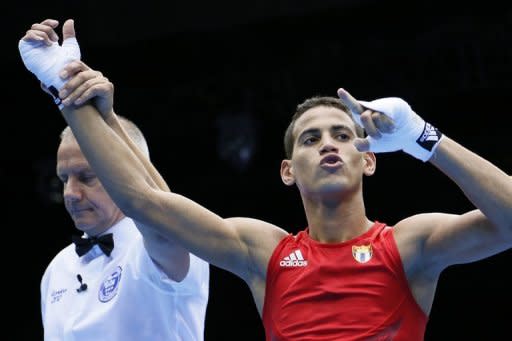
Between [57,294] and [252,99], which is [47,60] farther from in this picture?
[252,99]

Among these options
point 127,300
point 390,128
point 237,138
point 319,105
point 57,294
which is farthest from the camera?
point 237,138

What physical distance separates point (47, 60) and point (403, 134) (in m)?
1.16

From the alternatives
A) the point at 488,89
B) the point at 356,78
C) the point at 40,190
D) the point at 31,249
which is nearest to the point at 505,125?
the point at 488,89

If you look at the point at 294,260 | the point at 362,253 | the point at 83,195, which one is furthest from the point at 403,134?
the point at 83,195

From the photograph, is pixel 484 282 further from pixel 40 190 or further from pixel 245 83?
pixel 40 190

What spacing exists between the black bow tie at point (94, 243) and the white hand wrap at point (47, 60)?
0.60m

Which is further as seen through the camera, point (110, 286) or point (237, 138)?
point (237, 138)

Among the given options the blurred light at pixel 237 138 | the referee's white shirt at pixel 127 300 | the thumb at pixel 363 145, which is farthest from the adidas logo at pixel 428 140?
the blurred light at pixel 237 138

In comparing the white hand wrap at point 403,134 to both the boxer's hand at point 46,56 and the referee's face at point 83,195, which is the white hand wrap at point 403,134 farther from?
the referee's face at point 83,195

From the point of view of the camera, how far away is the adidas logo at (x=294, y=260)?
3007 millimetres

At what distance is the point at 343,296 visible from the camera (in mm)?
2881

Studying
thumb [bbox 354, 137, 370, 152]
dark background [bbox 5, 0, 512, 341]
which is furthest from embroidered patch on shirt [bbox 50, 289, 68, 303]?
dark background [bbox 5, 0, 512, 341]

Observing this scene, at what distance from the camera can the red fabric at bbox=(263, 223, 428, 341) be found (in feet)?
9.32

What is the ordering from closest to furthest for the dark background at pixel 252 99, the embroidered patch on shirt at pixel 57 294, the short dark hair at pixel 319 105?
the short dark hair at pixel 319 105
the embroidered patch on shirt at pixel 57 294
the dark background at pixel 252 99
